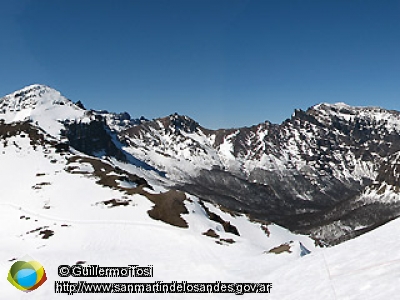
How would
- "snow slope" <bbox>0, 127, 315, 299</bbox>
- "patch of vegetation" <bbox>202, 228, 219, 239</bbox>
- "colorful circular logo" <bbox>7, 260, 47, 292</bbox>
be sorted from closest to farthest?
"colorful circular logo" <bbox>7, 260, 47, 292</bbox>, "snow slope" <bbox>0, 127, 315, 299</bbox>, "patch of vegetation" <bbox>202, 228, 219, 239</bbox>

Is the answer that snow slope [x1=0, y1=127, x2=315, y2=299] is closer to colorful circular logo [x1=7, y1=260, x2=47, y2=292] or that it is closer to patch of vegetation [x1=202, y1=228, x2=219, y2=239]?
colorful circular logo [x1=7, y1=260, x2=47, y2=292]

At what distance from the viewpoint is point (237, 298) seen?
90.5 ft

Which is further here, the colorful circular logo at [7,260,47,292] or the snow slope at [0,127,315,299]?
the snow slope at [0,127,315,299]

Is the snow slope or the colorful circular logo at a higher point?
the snow slope

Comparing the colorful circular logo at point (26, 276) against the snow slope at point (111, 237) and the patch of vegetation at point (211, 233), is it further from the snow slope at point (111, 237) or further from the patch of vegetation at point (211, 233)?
the patch of vegetation at point (211, 233)

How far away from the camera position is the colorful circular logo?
34.1m

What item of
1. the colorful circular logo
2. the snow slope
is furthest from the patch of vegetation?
the colorful circular logo

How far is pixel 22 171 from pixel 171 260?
13916 centimetres

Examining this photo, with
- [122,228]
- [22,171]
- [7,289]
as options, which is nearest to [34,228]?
[122,228]

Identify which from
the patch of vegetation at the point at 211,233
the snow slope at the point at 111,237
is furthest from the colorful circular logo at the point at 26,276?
the patch of vegetation at the point at 211,233

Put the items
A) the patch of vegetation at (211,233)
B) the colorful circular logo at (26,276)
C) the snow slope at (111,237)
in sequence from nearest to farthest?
the colorful circular logo at (26,276), the snow slope at (111,237), the patch of vegetation at (211,233)

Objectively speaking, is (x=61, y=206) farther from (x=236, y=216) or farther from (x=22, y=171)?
(x=22, y=171)

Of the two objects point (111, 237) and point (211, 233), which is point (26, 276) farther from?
point (211, 233)

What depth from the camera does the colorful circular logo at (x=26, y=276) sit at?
34.1 meters
